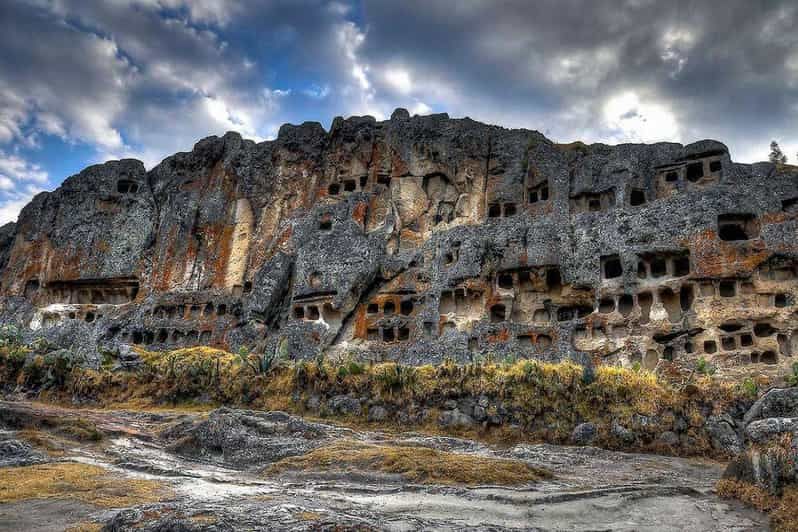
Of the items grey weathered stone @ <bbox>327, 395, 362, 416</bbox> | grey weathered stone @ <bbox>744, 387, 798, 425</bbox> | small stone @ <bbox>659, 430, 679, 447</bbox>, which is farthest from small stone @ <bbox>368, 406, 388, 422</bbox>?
grey weathered stone @ <bbox>744, 387, 798, 425</bbox>

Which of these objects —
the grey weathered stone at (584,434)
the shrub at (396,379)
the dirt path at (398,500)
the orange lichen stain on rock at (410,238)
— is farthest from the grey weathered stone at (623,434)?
the orange lichen stain on rock at (410,238)

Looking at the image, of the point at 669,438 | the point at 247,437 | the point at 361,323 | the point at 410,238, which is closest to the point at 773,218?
the point at 669,438

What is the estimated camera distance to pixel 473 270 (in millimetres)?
35812

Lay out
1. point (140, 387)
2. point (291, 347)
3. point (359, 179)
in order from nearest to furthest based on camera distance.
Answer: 1. point (140, 387)
2. point (291, 347)
3. point (359, 179)

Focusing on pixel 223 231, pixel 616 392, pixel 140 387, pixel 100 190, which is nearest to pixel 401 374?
pixel 616 392

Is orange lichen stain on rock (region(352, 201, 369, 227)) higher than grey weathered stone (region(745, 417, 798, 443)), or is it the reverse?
orange lichen stain on rock (region(352, 201, 369, 227))

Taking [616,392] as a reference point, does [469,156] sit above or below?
above

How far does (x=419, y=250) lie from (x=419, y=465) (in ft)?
87.6

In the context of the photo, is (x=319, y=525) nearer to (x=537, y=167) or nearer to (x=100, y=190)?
(x=537, y=167)

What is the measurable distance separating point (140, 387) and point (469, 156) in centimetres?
2644

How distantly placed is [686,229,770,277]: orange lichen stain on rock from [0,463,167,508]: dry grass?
2792 centimetres

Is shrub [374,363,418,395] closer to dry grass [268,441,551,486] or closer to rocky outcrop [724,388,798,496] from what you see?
dry grass [268,441,551,486]

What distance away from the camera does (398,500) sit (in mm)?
10766

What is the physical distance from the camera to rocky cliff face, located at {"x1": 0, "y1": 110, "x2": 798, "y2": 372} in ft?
102
